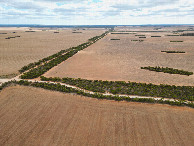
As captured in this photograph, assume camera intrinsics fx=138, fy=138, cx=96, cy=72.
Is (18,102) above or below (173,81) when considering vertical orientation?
below

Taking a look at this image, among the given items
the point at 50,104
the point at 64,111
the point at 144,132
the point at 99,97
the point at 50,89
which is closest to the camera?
the point at 144,132

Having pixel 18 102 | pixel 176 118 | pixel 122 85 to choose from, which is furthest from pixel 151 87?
pixel 18 102

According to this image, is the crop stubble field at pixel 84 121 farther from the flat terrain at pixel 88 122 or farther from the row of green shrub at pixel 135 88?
the row of green shrub at pixel 135 88

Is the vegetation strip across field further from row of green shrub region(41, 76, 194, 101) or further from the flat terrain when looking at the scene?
row of green shrub region(41, 76, 194, 101)

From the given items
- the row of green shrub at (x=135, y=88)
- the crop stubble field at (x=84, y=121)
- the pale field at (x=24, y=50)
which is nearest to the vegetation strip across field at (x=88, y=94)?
the crop stubble field at (x=84, y=121)

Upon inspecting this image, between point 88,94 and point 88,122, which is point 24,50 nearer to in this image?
point 88,94

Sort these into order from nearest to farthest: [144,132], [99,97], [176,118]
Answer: [144,132] → [176,118] → [99,97]

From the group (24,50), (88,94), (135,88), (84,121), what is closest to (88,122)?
(84,121)

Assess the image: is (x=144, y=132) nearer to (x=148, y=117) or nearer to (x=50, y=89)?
(x=148, y=117)
